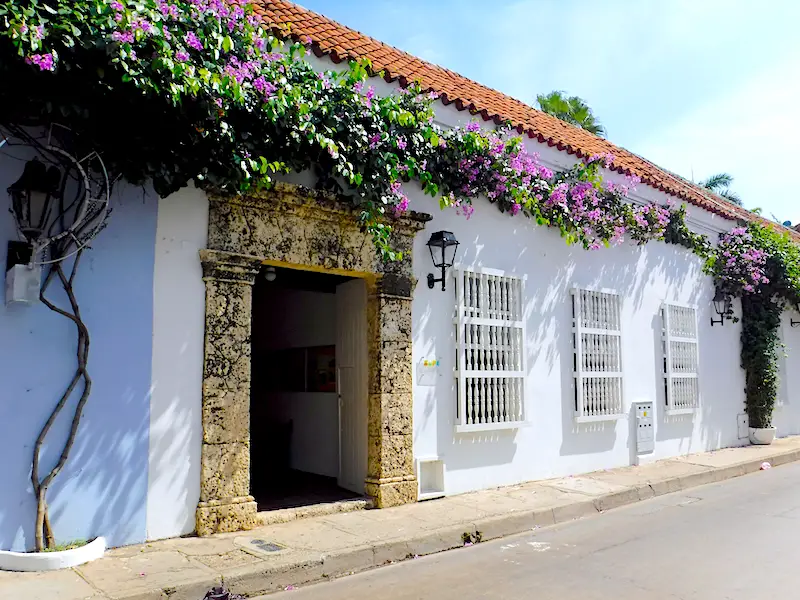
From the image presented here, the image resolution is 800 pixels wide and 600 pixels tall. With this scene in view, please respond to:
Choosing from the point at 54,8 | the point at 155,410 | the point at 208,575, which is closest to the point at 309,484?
the point at 155,410

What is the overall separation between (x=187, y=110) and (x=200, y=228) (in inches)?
46.3

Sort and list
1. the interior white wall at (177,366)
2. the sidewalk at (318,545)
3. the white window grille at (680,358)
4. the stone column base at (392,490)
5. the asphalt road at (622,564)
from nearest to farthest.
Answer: the sidewalk at (318,545)
the asphalt road at (622,564)
the interior white wall at (177,366)
the stone column base at (392,490)
the white window grille at (680,358)

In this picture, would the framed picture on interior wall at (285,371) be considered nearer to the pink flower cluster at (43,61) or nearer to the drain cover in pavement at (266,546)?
the drain cover in pavement at (266,546)

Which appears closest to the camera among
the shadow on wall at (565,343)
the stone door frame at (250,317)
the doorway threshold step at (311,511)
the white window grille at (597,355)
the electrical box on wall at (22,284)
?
the electrical box on wall at (22,284)

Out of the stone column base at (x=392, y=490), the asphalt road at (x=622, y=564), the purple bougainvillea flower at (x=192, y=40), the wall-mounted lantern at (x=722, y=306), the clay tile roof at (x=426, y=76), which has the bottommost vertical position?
the asphalt road at (x=622, y=564)

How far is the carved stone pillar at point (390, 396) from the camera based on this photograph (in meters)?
6.86

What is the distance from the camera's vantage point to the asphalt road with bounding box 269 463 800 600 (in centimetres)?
446

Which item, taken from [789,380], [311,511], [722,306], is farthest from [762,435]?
[311,511]

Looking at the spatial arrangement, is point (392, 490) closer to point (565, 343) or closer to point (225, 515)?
point (225, 515)

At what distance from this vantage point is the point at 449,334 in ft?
24.8

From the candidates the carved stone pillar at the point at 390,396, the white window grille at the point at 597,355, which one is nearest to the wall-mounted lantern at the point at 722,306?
the white window grille at the point at 597,355

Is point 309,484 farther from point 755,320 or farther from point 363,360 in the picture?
point 755,320

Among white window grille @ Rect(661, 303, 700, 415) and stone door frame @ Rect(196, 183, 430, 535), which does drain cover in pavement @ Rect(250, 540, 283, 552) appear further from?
white window grille @ Rect(661, 303, 700, 415)

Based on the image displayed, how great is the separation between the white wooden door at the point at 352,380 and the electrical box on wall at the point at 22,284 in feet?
11.0
